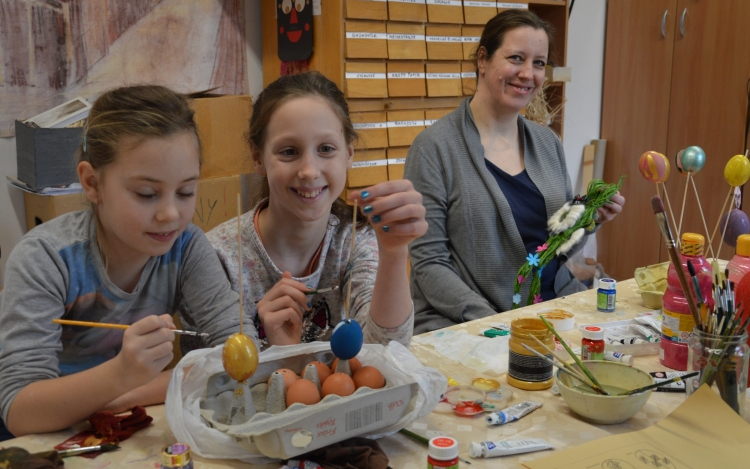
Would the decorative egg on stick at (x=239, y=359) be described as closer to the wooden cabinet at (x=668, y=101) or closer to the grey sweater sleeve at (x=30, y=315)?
the grey sweater sleeve at (x=30, y=315)

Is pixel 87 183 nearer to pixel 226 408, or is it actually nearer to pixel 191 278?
pixel 191 278

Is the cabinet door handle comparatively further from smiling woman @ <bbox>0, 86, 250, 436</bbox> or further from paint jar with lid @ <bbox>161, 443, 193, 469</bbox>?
paint jar with lid @ <bbox>161, 443, 193, 469</bbox>

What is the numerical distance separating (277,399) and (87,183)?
58 centimetres

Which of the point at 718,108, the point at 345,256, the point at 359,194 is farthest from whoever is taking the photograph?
the point at 718,108

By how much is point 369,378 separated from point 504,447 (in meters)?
0.21

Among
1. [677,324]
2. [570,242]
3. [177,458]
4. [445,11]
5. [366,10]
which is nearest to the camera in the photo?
[177,458]

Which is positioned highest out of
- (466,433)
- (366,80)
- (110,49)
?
(110,49)

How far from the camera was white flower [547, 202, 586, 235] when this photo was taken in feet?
5.97

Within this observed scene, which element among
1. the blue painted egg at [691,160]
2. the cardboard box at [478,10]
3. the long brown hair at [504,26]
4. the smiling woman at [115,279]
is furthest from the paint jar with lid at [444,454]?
the cardboard box at [478,10]

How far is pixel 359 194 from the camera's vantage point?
3.44ft

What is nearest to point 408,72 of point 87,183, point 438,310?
point 438,310

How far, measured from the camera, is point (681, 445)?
35.6 inches

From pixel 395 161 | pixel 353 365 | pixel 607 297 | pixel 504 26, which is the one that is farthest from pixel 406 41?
pixel 353 365

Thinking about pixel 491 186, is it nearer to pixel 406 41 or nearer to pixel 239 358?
pixel 406 41
